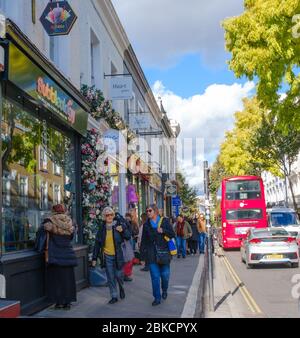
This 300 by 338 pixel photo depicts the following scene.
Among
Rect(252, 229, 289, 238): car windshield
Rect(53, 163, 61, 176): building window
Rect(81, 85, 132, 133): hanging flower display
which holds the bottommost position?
Rect(252, 229, 289, 238): car windshield

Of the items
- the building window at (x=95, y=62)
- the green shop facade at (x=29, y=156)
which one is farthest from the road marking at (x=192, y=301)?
the building window at (x=95, y=62)

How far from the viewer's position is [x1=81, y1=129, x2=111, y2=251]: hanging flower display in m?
12.0

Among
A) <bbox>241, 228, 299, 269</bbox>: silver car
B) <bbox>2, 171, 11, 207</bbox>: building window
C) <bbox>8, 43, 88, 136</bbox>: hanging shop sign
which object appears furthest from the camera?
<bbox>241, 228, 299, 269</bbox>: silver car

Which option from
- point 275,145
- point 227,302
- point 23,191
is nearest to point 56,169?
point 23,191

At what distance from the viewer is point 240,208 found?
2731 centimetres

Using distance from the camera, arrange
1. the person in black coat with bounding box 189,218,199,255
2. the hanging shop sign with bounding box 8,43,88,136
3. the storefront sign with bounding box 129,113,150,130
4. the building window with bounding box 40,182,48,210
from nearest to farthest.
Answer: the hanging shop sign with bounding box 8,43,88,136 < the building window with bounding box 40,182,48,210 < the storefront sign with bounding box 129,113,150,130 < the person in black coat with bounding box 189,218,199,255

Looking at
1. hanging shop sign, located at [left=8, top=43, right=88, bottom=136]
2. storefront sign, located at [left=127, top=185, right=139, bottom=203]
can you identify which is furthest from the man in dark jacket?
storefront sign, located at [left=127, top=185, right=139, bottom=203]

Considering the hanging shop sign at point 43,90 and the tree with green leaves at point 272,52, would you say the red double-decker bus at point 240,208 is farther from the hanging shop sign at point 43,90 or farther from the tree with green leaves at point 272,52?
the hanging shop sign at point 43,90

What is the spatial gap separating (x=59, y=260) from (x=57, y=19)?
520cm

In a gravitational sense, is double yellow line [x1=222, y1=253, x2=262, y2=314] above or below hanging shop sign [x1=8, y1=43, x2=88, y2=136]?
below

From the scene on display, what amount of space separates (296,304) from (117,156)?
1027cm

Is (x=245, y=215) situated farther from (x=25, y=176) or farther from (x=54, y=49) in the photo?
(x=25, y=176)

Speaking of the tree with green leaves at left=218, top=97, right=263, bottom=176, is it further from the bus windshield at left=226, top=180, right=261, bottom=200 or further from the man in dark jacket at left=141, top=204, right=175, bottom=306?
the man in dark jacket at left=141, top=204, right=175, bottom=306

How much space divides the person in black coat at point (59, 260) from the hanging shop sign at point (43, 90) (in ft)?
7.26
